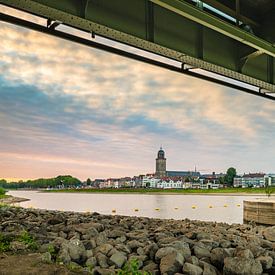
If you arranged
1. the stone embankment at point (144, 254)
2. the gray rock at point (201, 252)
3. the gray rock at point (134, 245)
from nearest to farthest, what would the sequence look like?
1. the stone embankment at point (144, 254)
2. the gray rock at point (201, 252)
3. the gray rock at point (134, 245)

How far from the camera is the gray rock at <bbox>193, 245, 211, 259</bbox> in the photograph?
6.84 m

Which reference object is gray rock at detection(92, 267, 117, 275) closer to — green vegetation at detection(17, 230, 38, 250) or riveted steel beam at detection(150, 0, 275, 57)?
green vegetation at detection(17, 230, 38, 250)

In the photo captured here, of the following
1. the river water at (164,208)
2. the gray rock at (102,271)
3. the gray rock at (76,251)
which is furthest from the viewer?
the river water at (164,208)

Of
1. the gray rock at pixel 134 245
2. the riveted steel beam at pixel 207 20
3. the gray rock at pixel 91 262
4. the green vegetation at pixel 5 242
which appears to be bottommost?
the gray rock at pixel 91 262

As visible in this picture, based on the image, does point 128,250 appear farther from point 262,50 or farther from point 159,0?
point 262,50

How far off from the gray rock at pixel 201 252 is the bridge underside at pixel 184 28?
375 centimetres

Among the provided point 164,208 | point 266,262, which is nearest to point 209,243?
point 266,262

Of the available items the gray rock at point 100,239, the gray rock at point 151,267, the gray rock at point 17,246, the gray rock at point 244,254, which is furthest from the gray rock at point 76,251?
the gray rock at point 244,254

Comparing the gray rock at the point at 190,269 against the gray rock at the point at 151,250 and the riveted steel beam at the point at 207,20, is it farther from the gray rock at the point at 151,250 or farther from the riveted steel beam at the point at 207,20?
the riveted steel beam at the point at 207,20

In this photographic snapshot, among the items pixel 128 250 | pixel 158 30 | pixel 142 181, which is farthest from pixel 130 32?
pixel 142 181

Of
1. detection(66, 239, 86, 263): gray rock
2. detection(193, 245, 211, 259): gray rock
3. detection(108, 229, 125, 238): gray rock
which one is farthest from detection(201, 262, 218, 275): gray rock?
detection(108, 229, 125, 238): gray rock

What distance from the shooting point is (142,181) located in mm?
183625

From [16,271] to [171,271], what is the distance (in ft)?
7.56

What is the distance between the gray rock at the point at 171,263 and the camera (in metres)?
5.91
